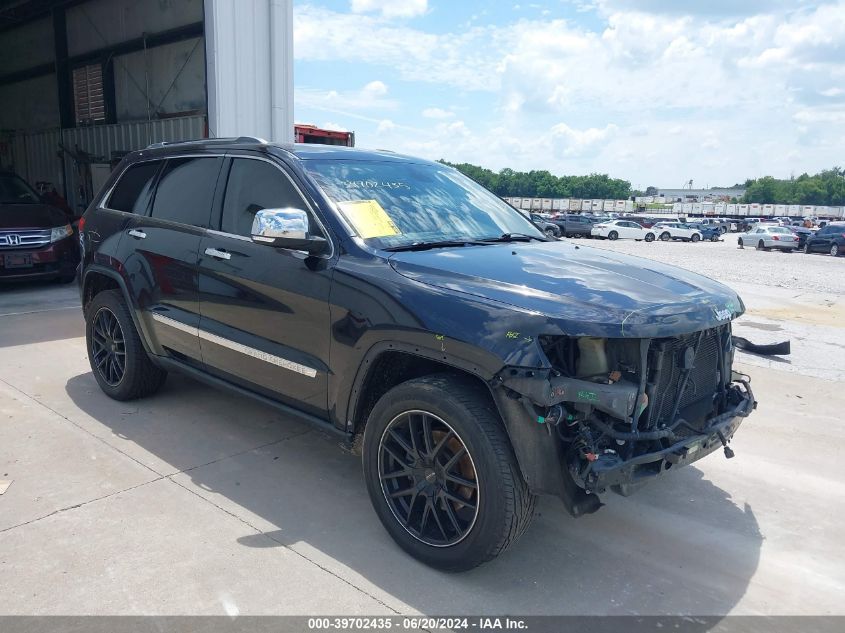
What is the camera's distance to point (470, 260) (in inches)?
Answer: 127

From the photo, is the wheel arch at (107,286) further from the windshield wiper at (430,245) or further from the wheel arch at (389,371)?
the windshield wiper at (430,245)

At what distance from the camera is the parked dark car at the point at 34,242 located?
9445mm

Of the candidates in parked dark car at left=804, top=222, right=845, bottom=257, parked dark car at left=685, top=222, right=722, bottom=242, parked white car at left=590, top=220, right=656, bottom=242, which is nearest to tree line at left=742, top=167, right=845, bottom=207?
parked dark car at left=685, top=222, right=722, bottom=242

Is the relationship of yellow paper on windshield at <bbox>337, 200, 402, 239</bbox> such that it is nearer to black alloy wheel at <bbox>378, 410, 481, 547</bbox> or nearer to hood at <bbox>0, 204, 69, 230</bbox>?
black alloy wheel at <bbox>378, 410, 481, 547</bbox>

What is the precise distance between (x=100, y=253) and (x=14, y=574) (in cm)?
275

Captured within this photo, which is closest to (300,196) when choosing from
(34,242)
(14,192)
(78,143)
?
(34,242)

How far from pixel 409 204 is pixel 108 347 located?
2.77 m

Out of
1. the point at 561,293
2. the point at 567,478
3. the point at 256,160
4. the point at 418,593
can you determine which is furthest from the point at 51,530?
the point at 561,293

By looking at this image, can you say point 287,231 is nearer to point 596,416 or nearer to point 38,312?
point 596,416

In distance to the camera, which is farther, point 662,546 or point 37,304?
point 37,304

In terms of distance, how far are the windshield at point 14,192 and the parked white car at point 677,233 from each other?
1605 inches

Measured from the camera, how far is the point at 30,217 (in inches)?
392

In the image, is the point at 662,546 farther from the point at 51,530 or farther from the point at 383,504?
the point at 51,530

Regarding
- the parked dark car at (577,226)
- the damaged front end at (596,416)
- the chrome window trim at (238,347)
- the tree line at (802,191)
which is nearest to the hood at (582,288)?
the damaged front end at (596,416)
